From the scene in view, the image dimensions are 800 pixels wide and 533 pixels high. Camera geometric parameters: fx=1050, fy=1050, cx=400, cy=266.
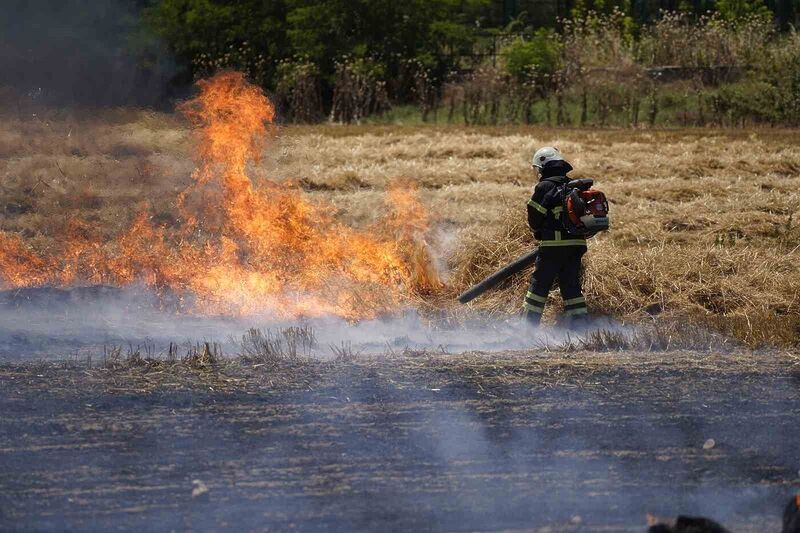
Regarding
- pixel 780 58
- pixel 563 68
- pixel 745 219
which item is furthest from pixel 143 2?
pixel 780 58

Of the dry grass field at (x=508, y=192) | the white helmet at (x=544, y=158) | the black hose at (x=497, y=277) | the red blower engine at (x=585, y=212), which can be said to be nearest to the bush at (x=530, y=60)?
the dry grass field at (x=508, y=192)

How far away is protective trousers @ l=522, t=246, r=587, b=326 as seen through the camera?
8.71 m

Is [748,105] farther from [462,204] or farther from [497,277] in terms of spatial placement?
[497,277]

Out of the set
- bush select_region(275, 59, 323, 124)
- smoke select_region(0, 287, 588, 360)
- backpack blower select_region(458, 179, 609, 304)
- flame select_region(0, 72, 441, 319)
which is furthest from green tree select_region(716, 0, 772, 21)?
smoke select_region(0, 287, 588, 360)

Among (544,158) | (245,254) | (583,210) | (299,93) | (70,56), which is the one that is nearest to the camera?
(583,210)

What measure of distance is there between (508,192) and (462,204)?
0.82 meters

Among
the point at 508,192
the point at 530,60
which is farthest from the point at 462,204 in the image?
the point at 530,60

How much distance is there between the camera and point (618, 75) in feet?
78.3

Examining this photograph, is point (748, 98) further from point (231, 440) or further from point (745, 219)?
point (231, 440)

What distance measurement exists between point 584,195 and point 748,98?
14.5 metres

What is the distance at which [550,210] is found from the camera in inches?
339

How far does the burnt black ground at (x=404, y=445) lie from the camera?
15.9ft

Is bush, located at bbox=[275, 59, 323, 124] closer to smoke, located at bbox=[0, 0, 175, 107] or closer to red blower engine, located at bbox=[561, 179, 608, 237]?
smoke, located at bbox=[0, 0, 175, 107]

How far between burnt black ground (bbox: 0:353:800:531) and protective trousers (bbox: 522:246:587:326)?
60.0 inches
